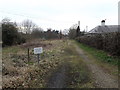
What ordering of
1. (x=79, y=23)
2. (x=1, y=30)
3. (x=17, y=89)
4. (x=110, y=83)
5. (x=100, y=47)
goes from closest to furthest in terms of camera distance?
(x=17, y=89), (x=110, y=83), (x=100, y=47), (x=1, y=30), (x=79, y=23)

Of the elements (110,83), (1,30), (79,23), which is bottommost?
(110,83)

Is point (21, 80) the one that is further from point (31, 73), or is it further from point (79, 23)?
point (79, 23)

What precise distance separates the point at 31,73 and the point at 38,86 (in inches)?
59.1

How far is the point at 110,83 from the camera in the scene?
6609 mm

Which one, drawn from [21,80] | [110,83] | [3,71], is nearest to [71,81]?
[110,83]

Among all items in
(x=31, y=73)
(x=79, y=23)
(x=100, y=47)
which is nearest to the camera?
(x=31, y=73)

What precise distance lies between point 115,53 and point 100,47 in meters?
6.23

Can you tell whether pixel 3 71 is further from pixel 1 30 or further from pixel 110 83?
pixel 1 30

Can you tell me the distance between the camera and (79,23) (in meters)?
65.8

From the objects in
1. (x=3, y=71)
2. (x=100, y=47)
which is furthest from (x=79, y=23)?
(x=3, y=71)

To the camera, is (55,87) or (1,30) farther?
(1,30)

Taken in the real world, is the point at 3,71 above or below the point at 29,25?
below

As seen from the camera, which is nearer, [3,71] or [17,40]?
[3,71]

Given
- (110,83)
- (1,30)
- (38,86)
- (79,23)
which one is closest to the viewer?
(38,86)
